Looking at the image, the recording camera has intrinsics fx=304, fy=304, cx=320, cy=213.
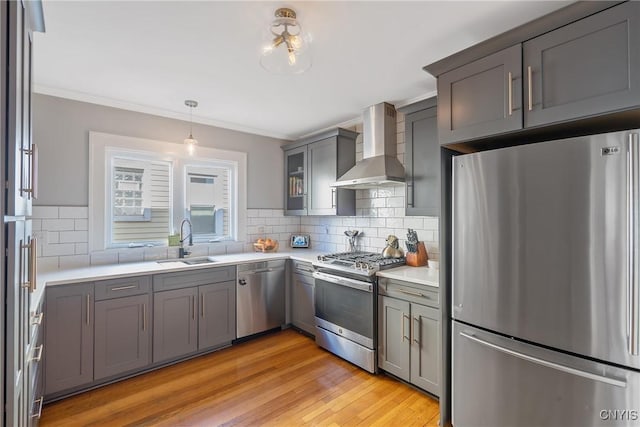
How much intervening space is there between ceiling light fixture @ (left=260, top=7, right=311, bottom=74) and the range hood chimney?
1392mm

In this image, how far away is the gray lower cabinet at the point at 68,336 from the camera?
2176mm

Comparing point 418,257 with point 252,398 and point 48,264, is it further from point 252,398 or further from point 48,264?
point 48,264

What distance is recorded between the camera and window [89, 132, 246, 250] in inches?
114

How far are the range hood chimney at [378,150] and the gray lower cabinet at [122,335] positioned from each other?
2.16 metres

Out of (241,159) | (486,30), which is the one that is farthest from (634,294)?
(241,159)

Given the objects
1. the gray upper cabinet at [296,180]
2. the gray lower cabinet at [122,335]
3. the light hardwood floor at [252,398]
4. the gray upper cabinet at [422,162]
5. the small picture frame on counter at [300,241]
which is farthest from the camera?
the small picture frame on counter at [300,241]

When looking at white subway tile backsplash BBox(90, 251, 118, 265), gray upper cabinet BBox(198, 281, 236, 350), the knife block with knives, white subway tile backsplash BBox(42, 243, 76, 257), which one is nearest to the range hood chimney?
the knife block with knives

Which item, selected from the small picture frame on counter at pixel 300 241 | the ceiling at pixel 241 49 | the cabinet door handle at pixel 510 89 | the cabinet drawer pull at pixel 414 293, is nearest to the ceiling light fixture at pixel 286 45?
the ceiling at pixel 241 49

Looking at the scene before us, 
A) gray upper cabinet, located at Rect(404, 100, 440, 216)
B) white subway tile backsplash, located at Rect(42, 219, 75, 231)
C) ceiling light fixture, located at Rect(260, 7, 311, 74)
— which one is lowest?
white subway tile backsplash, located at Rect(42, 219, 75, 231)

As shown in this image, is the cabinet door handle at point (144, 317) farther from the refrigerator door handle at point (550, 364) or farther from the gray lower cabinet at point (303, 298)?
the refrigerator door handle at point (550, 364)

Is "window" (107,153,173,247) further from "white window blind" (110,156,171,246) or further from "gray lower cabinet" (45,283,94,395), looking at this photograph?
"gray lower cabinet" (45,283,94,395)

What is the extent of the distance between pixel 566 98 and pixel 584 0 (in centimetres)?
41

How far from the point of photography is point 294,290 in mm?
3551

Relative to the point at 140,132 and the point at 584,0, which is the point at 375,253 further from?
the point at 140,132
